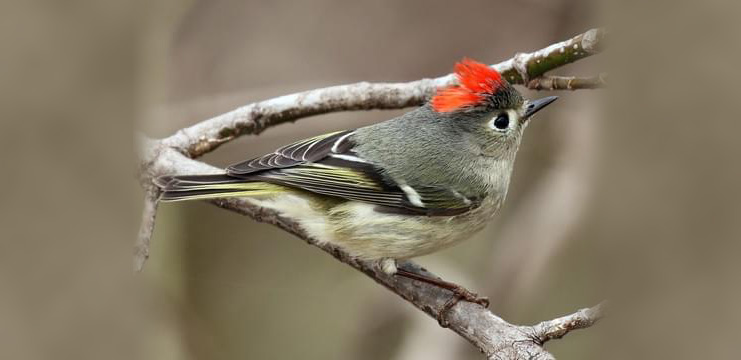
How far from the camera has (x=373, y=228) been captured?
2998mm

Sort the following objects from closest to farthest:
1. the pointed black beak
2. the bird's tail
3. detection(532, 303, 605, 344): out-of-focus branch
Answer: detection(532, 303, 605, 344): out-of-focus branch
the bird's tail
the pointed black beak

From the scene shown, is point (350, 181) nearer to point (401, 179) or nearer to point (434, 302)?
point (401, 179)

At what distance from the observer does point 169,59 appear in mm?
4590

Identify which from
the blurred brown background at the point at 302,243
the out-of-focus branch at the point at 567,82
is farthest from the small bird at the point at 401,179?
the blurred brown background at the point at 302,243

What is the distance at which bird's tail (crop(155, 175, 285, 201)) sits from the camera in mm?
2693

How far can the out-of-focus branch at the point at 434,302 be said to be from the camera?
Result: 7.43 ft

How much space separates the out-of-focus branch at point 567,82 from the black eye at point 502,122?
386 millimetres

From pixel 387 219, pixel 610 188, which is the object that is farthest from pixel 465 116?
pixel 610 188

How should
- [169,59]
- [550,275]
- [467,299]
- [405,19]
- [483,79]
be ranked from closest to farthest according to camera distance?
[467,299] → [483,79] → [550,275] → [169,59] → [405,19]

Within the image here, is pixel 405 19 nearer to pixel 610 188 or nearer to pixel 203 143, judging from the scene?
pixel 203 143

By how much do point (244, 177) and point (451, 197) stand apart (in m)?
0.83

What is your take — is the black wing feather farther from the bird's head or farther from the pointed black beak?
the pointed black beak

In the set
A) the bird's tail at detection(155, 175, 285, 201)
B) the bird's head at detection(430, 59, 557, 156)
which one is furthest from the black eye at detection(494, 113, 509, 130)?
the bird's tail at detection(155, 175, 285, 201)

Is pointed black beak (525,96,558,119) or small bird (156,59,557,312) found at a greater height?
pointed black beak (525,96,558,119)
